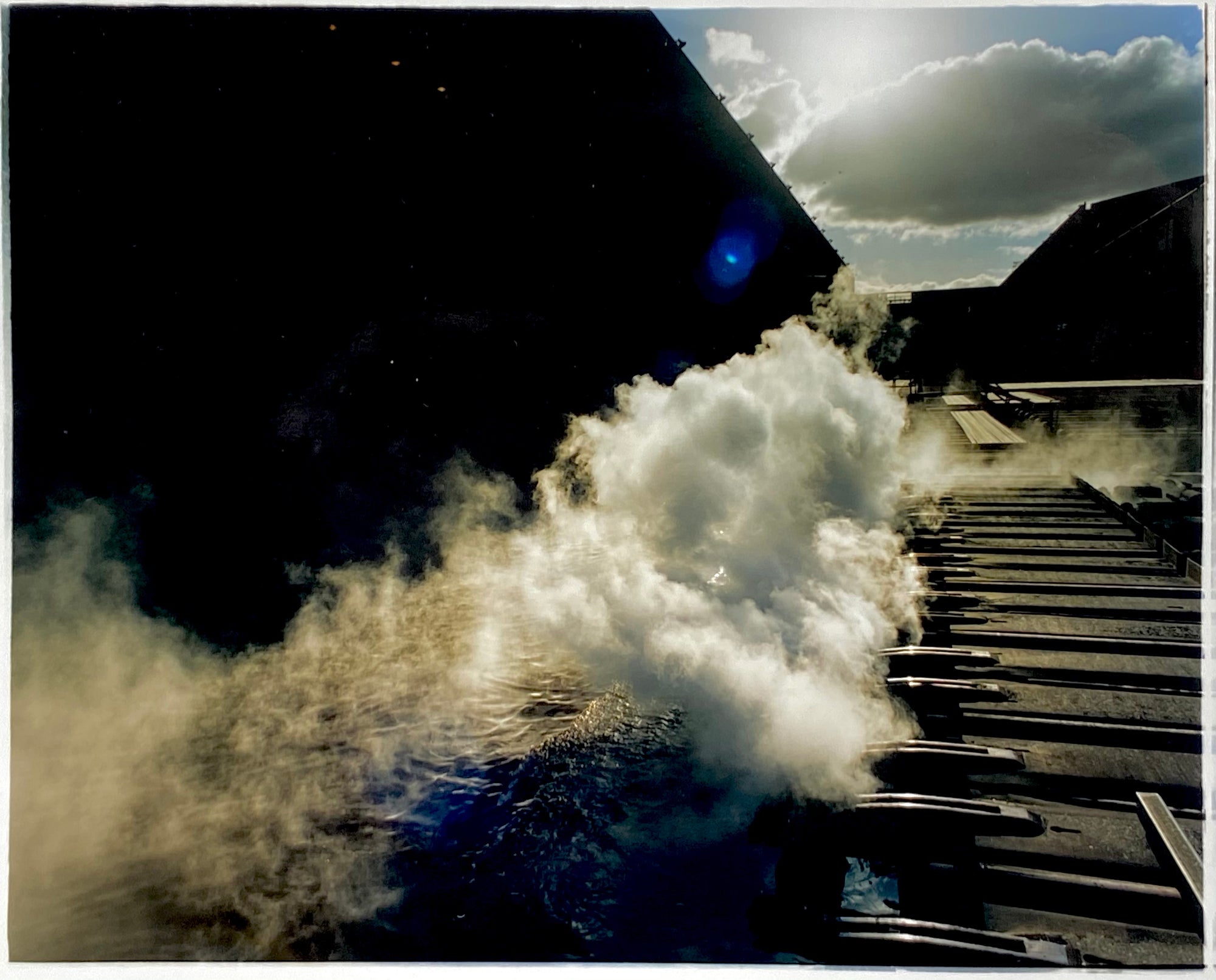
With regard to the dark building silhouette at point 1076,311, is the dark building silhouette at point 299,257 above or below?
below

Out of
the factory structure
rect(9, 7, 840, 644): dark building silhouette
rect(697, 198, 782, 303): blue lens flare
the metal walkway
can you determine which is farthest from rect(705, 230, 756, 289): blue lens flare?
the metal walkway

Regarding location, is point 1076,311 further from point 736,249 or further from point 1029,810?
point 1029,810

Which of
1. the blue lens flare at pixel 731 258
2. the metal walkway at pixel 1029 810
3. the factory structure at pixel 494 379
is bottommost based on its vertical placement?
the metal walkway at pixel 1029 810

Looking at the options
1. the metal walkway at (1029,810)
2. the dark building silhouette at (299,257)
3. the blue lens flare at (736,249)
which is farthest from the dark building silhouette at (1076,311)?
the blue lens flare at (736,249)

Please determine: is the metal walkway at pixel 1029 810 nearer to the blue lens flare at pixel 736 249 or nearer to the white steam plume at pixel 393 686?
the white steam plume at pixel 393 686

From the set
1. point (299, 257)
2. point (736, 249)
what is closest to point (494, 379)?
point (299, 257)

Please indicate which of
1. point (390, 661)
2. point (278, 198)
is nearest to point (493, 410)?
point (278, 198)

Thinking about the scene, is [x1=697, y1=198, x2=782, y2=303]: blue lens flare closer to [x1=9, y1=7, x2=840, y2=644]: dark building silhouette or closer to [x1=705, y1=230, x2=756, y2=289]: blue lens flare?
[x1=705, y1=230, x2=756, y2=289]: blue lens flare

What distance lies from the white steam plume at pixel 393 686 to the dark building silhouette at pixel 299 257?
79 centimetres

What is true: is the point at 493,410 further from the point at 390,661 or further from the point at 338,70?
the point at 390,661

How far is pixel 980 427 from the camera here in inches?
558

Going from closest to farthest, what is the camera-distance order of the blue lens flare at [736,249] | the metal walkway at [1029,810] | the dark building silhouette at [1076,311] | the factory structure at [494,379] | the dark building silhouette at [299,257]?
the metal walkway at [1029,810]
the factory structure at [494,379]
the dark building silhouette at [299,257]
the blue lens flare at [736,249]
the dark building silhouette at [1076,311]

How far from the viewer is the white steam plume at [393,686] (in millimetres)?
2515

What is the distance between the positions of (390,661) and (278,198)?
405cm
